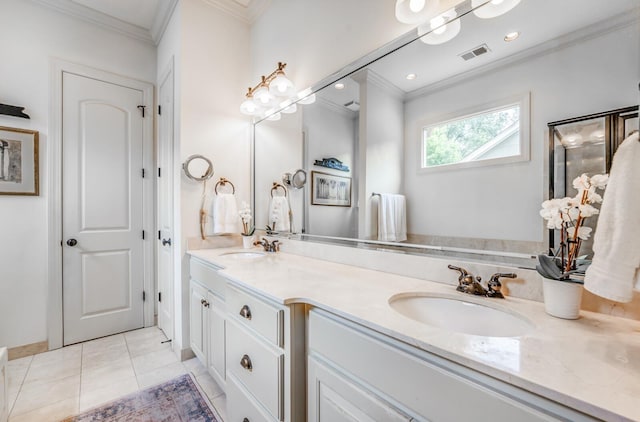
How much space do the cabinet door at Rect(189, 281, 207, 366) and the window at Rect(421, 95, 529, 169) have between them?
1.59 m

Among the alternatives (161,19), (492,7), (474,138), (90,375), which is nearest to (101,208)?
(90,375)

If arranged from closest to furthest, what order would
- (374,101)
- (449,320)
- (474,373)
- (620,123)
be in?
(474,373) → (620,123) → (449,320) → (374,101)

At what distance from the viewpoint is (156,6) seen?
2.34 metres

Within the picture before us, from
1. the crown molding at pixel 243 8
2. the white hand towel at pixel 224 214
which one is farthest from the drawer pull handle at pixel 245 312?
the crown molding at pixel 243 8

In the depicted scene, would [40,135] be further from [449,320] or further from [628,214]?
[628,214]

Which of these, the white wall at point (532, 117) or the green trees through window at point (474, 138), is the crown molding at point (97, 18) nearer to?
the white wall at point (532, 117)

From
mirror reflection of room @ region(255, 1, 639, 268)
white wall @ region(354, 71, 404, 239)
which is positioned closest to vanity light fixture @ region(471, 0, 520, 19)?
mirror reflection of room @ region(255, 1, 639, 268)

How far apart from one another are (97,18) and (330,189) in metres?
2.61

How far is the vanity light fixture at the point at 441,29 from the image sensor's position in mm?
1123

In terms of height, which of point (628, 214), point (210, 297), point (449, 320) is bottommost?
point (210, 297)

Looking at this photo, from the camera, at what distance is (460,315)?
97 centimetres

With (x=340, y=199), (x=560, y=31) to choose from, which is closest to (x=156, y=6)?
(x=340, y=199)

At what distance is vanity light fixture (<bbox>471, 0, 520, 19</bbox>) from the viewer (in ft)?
3.26

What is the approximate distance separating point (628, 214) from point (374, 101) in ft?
3.75
